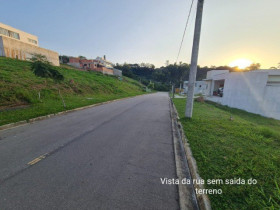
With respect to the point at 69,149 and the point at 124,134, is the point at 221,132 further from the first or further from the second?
the point at 69,149

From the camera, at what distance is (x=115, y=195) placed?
77.6 inches

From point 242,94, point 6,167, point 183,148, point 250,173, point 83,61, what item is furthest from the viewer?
point 83,61

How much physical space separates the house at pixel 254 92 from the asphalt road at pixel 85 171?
10.8 meters

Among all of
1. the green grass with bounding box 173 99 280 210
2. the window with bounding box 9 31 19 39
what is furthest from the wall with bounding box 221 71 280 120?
the window with bounding box 9 31 19 39

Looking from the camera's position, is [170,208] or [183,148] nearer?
[170,208]

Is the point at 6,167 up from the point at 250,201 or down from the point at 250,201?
down

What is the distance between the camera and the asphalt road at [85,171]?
6.11 feet

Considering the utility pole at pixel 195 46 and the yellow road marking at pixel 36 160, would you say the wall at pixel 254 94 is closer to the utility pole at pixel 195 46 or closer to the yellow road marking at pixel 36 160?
the utility pole at pixel 195 46

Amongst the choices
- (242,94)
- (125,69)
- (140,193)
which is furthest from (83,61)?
(140,193)

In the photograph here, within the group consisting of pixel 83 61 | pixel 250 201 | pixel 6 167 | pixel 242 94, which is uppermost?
pixel 83 61

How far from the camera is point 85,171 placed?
2531 mm

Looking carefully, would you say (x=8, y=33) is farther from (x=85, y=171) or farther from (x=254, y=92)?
(x=254, y=92)

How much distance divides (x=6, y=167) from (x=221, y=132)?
657 centimetres

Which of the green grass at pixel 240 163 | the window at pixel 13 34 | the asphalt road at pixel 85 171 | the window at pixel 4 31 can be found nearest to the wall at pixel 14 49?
the window at pixel 4 31
